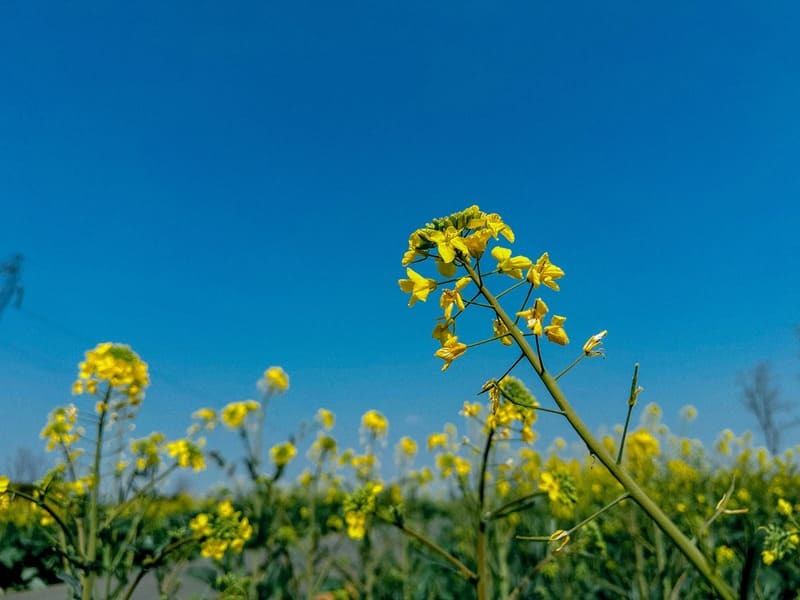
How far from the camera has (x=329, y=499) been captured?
19.4ft

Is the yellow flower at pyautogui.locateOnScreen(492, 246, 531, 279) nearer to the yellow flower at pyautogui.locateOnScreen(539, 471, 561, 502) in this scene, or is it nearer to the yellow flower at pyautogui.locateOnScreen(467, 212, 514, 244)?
the yellow flower at pyautogui.locateOnScreen(467, 212, 514, 244)

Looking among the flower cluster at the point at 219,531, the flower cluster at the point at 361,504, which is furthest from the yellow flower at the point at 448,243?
the flower cluster at the point at 219,531

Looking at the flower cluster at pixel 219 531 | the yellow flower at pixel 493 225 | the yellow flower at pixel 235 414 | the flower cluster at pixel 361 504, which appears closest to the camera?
the yellow flower at pixel 493 225

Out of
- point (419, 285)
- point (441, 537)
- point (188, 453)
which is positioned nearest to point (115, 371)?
point (188, 453)

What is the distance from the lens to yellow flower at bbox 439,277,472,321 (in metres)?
1.06

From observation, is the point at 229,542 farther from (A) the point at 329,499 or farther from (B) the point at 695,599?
(A) the point at 329,499

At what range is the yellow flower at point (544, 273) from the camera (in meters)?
1.05

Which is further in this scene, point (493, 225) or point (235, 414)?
point (235, 414)

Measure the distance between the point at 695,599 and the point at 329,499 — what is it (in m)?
3.78

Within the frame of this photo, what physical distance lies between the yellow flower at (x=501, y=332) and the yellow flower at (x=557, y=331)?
0.08m

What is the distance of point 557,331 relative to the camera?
1021mm

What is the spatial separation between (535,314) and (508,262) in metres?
0.13

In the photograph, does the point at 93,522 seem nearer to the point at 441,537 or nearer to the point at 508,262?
the point at 508,262

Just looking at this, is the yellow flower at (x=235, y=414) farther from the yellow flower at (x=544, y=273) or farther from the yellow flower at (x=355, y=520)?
the yellow flower at (x=544, y=273)
